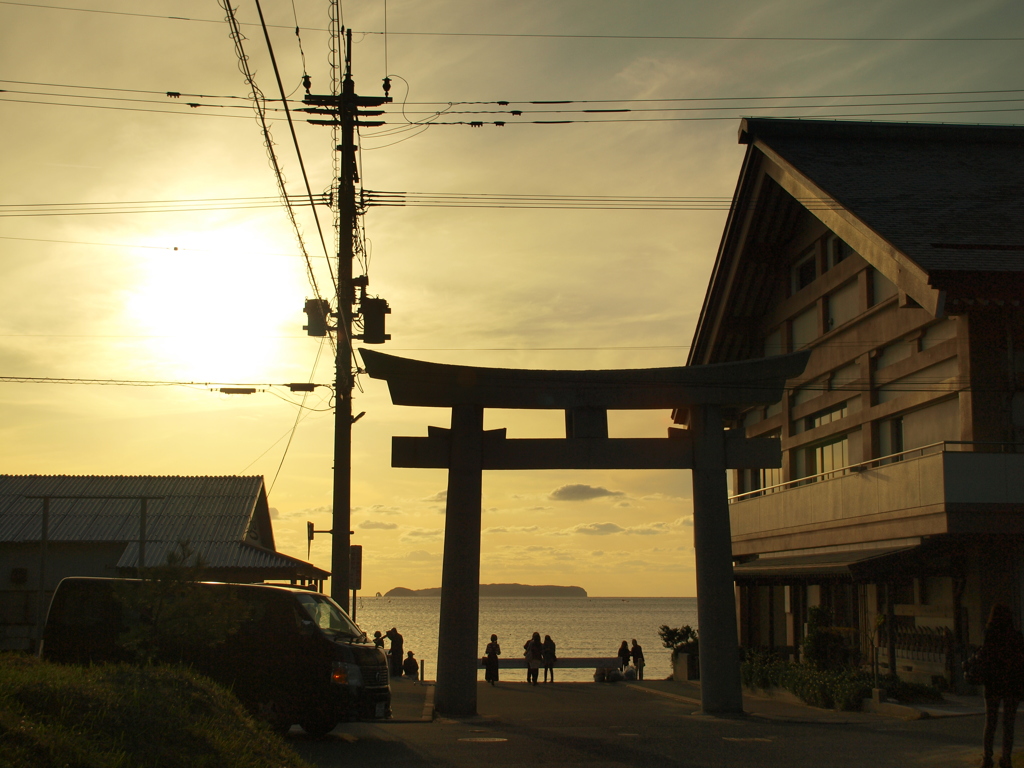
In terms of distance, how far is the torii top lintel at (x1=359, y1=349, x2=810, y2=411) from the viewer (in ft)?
68.9

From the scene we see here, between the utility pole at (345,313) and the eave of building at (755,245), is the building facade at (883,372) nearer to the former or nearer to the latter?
the eave of building at (755,245)

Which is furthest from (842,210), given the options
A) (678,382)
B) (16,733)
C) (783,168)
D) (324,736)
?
(16,733)

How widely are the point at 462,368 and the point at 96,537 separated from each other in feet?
54.9

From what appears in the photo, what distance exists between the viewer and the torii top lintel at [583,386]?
21.0m

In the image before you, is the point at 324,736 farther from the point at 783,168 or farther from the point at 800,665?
the point at 783,168

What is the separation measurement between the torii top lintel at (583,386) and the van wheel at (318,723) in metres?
7.80

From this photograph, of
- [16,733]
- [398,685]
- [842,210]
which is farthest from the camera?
[398,685]

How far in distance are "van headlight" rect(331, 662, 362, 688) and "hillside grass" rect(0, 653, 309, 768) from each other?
4.31 metres

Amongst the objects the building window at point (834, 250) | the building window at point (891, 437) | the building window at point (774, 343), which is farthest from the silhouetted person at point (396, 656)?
the building window at point (834, 250)

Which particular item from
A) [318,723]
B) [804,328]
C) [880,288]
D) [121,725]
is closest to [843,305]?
[880,288]

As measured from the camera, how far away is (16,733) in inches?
283

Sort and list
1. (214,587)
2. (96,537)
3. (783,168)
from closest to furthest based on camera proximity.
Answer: (214,587) < (783,168) < (96,537)

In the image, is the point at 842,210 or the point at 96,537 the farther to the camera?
the point at 96,537

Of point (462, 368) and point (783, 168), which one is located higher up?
point (783, 168)
